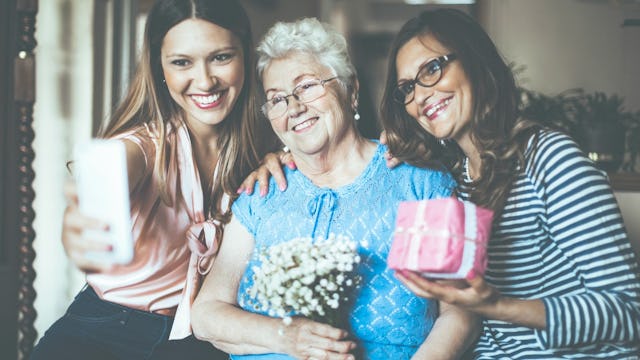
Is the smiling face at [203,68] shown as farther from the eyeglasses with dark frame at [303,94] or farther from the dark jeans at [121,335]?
the dark jeans at [121,335]

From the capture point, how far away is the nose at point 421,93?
189 cm

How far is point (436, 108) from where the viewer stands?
6.24ft

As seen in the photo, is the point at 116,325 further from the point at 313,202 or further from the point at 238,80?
the point at 238,80

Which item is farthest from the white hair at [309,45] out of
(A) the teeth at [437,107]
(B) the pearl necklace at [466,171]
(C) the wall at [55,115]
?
(C) the wall at [55,115]

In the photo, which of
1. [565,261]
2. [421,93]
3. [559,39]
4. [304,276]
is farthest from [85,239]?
[559,39]

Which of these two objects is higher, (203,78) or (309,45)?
(309,45)

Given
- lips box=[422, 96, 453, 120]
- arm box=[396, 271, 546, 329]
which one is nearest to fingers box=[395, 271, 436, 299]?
arm box=[396, 271, 546, 329]

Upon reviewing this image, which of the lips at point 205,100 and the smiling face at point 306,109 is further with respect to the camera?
the lips at point 205,100

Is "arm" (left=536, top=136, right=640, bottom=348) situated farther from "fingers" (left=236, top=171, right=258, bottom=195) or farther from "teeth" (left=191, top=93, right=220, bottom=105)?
"teeth" (left=191, top=93, right=220, bottom=105)

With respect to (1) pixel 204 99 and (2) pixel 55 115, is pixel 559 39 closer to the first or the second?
(1) pixel 204 99

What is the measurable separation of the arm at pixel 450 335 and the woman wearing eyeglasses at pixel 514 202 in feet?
0.26

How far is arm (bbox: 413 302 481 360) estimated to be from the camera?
6.11ft

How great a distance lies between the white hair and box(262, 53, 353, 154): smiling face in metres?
0.02

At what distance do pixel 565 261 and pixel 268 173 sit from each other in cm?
99
